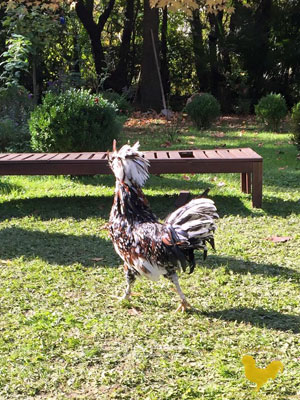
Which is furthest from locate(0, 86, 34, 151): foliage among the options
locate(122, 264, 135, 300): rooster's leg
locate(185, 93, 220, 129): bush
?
locate(122, 264, 135, 300): rooster's leg

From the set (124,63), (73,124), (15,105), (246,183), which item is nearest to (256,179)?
(246,183)

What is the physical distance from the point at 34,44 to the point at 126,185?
33.0ft

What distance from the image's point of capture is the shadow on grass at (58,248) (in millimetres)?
5164

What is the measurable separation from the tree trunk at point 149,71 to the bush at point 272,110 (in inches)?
209

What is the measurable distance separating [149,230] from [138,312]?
627 mm

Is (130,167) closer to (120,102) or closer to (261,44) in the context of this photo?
(120,102)

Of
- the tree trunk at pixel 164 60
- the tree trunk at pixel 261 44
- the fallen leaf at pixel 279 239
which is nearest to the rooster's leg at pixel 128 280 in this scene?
the fallen leaf at pixel 279 239

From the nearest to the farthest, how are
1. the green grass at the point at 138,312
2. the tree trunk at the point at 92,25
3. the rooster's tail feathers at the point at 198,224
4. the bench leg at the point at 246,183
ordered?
1. the green grass at the point at 138,312
2. the rooster's tail feathers at the point at 198,224
3. the bench leg at the point at 246,183
4. the tree trunk at the point at 92,25

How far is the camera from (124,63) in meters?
21.3

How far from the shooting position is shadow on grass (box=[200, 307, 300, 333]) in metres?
3.65

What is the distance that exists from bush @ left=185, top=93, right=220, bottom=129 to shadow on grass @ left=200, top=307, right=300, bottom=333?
10347 mm

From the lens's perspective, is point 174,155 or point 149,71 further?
point 149,71

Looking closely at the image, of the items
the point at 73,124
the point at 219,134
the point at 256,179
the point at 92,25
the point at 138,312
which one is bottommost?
the point at 138,312

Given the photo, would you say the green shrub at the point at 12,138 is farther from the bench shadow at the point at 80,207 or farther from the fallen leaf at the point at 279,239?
the fallen leaf at the point at 279,239
